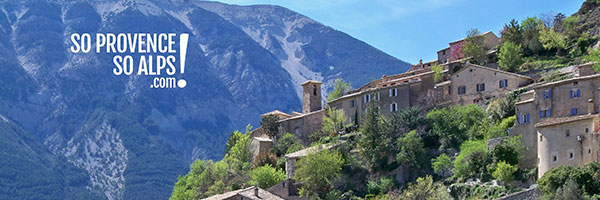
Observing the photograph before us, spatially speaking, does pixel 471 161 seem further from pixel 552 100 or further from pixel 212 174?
pixel 212 174

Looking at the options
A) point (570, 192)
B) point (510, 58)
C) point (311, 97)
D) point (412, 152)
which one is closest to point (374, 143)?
point (412, 152)

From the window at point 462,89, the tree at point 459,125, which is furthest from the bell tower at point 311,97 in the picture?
the tree at point 459,125

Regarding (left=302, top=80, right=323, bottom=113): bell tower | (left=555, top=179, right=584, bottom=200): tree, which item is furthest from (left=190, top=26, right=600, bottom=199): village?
(left=555, top=179, right=584, bottom=200): tree

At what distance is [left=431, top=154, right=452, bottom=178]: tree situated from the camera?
66.1m

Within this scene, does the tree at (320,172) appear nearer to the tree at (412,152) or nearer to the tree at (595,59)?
the tree at (412,152)

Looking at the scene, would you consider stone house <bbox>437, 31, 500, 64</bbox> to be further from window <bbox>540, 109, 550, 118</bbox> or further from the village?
window <bbox>540, 109, 550, 118</bbox>

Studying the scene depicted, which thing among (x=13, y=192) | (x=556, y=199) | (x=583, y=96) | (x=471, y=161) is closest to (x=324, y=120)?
(x=471, y=161)

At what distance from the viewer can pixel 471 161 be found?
62.0 meters

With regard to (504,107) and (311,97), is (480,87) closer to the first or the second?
(504,107)

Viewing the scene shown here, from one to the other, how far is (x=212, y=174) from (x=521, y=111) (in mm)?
39743

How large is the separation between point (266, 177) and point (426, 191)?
21.8 meters

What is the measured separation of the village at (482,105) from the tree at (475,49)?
63cm

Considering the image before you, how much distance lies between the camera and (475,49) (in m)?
87.2

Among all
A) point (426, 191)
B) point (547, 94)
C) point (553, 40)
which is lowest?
point (426, 191)
